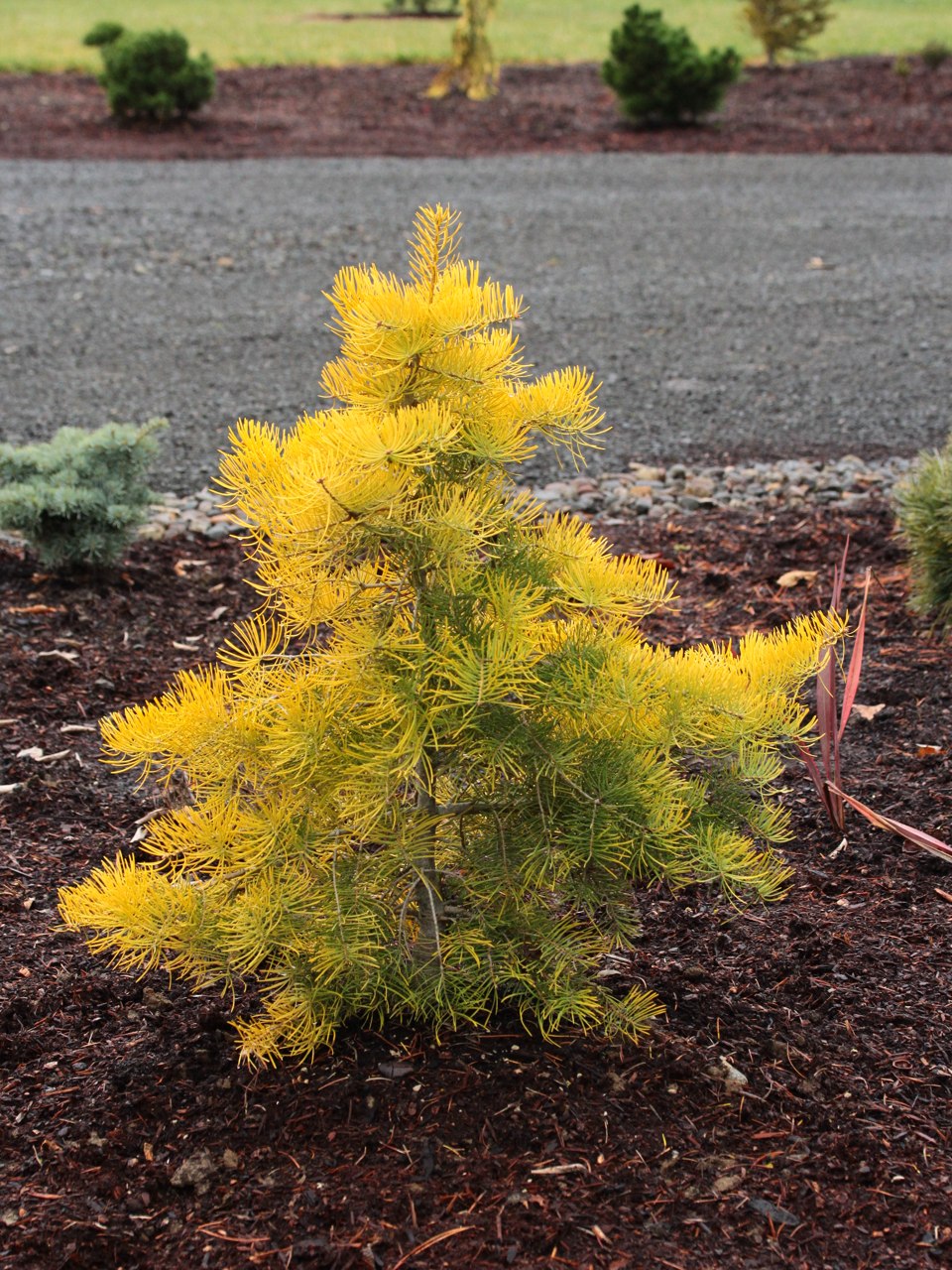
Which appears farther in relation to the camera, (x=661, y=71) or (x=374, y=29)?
(x=374, y=29)

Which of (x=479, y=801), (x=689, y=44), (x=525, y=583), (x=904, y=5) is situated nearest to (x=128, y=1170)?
(x=479, y=801)

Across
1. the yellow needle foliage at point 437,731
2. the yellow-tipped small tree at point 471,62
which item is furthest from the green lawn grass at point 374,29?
the yellow needle foliage at point 437,731

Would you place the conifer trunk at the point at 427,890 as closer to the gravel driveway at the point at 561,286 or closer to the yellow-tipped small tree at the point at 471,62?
the gravel driveway at the point at 561,286

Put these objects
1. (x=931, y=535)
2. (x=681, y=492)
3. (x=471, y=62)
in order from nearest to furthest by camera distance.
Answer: (x=931, y=535), (x=681, y=492), (x=471, y=62)

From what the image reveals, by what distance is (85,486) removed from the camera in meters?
4.51

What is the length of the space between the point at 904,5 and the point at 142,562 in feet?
92.0

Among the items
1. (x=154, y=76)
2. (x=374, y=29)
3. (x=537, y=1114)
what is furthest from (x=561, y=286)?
(x=374, y=29)

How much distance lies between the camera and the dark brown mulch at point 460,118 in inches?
517

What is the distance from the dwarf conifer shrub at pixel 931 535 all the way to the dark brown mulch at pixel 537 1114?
1.28 meters

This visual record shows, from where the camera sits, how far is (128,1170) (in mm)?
2137

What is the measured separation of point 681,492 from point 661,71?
975cm

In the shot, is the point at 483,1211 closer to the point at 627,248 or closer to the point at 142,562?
the point at 142,562

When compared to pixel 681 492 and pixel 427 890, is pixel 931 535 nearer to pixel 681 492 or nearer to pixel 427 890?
pixel 681 492

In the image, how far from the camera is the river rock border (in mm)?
5406
